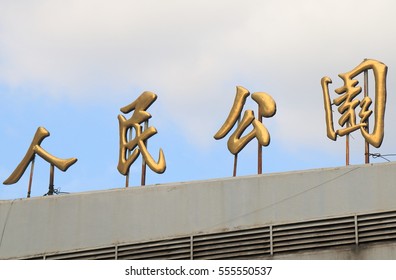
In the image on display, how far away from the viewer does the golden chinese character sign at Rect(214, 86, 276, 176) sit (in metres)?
28.0

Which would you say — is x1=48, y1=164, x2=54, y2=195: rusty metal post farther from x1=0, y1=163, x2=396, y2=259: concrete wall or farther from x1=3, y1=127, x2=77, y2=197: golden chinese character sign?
x1=0, y1=163, x2=396, y2=259: concrete wall

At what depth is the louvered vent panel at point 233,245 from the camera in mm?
26312

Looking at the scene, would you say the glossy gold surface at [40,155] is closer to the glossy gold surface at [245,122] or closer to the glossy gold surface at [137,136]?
the glossy gold surface at [137,136]

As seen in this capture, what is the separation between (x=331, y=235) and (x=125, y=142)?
792 cm

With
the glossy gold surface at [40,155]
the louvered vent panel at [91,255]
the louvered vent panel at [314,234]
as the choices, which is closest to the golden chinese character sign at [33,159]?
the glossy gold surface at [40,155]

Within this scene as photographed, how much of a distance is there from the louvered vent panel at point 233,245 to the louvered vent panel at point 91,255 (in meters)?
2.69

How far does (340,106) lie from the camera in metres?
27.9

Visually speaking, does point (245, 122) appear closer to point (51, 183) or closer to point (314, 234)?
point (314, 234)

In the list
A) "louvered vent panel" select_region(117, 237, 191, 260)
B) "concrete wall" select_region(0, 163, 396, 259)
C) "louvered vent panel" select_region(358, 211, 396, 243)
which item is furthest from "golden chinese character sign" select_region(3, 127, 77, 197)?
"louvered vent panel" select_region(358, 211, 396, 243)

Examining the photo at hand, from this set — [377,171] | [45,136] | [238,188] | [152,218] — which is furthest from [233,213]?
[45,136]

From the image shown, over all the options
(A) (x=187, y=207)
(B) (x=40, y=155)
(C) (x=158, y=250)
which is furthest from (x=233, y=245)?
(B) (x=40, y=155)

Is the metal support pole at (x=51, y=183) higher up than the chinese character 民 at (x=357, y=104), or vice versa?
the chinese character 民 at (x=357, y=104)

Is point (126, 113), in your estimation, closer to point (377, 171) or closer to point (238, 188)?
point (238, 188)

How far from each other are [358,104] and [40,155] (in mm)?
10780
